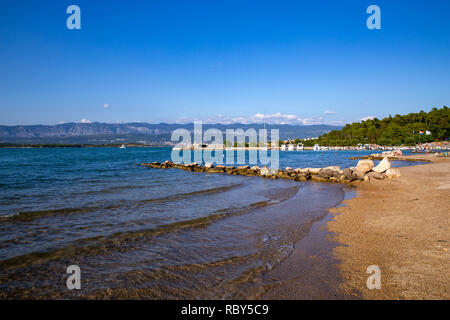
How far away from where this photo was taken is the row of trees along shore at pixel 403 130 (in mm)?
106375

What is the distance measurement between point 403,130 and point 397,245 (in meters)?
133

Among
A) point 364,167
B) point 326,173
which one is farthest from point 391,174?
point 326,173

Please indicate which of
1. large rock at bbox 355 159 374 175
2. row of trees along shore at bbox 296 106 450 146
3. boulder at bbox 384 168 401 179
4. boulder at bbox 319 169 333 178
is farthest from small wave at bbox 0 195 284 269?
row of trees along shore at bbox 296 106 450 146

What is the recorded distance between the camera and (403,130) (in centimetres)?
11419

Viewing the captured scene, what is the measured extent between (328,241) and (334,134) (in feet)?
555

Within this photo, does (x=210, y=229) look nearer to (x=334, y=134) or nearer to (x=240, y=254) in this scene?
(x=240, y=254)

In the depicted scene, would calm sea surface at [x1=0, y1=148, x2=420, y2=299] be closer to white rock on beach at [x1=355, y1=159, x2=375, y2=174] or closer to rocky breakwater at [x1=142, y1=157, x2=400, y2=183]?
rocky breakwater at [x1=142, y1=157, x2=400, y2=183]

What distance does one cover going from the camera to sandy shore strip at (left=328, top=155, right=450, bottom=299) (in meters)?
4.88

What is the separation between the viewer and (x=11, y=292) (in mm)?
5102

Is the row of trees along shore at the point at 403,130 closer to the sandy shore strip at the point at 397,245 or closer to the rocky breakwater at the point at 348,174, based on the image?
the rocky breakwater at the point at 348,174

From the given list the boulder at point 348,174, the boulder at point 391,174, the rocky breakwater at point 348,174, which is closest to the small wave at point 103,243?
the rocky breakwater at point 348,174

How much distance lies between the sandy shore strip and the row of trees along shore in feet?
326

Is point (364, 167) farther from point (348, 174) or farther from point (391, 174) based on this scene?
point (348, 174)
